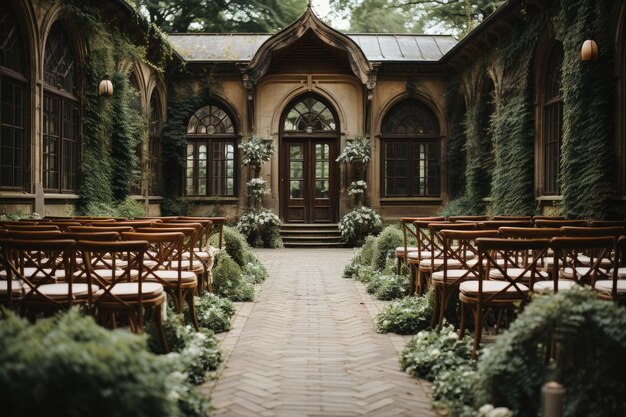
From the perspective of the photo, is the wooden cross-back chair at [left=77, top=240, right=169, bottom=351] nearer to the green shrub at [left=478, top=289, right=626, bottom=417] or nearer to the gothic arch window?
the green shrub at [left=478, top=289, right=626, bottom=417]

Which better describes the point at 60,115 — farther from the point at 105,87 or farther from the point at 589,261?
the point at 589,261

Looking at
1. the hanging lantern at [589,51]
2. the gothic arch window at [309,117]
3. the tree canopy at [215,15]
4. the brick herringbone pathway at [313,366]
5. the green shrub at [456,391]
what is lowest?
the brick herringbone pathway at [313,366]

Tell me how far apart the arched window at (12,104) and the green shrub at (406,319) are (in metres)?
6.19

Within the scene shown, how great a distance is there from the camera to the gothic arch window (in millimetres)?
18422

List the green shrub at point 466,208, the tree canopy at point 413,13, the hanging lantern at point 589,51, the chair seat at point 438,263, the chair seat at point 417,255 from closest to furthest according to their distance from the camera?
1. the chair seat at point 438,263
2. the chair seat at point 417,255
3. the hanging lantern at point 589,51
4. the green shrub at point 466,208
5. the tree canopy at point 413,13

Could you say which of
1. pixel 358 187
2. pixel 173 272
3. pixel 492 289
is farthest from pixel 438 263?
pixel 358 187

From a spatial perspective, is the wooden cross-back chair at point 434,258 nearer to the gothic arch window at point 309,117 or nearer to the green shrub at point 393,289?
the green shrub at point 393,289

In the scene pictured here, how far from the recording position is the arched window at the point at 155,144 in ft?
55.3

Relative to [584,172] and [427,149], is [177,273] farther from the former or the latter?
[427,149]

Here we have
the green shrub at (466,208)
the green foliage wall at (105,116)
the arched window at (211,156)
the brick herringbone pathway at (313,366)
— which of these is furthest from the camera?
the arched window at (211,156)

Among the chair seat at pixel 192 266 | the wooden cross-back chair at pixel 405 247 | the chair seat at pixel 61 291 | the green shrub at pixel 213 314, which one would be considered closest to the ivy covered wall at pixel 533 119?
the wooden cross-back chair at pixel 405 247

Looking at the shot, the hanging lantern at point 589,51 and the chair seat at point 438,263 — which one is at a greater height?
the hanging lantern at point 589,51

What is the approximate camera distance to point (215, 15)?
25.9 metres

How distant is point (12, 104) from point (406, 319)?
272 inches
